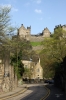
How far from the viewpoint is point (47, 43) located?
58062mm

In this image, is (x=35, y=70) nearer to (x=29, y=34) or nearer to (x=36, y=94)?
(x=29, y=34)

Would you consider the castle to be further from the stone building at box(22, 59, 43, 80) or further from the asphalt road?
the asphalt road

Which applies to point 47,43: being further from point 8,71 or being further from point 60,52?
point 8,71

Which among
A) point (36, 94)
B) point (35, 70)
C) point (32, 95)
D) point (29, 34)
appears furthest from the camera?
point (29, 34)

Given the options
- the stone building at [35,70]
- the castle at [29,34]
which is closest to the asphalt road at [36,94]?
the stone building at [35,70]

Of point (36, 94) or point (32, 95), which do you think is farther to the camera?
point (36, 94)

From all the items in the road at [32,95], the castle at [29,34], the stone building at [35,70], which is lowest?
the road at [32,95]

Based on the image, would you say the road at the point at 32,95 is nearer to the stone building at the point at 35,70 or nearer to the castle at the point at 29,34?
the stone building at the point at 35,70

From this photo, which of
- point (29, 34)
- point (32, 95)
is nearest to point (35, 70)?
point (29, 34)

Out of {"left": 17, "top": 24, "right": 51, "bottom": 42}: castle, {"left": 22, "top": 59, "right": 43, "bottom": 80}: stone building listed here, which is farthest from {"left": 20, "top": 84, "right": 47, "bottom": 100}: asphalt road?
{"left": 17, "top": 24, "right": 51, "bottom": 42}: castle

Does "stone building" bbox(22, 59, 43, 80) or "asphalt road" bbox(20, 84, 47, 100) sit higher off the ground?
"stone building" bbox(22, 59, 43, 80)

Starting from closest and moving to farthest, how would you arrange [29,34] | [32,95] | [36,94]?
[32,95]
[36,94]
[29,34]

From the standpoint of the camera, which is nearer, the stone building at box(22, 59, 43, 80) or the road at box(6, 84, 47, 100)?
the road at box(6, 84, 47, 100)

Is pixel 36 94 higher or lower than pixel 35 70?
lower
